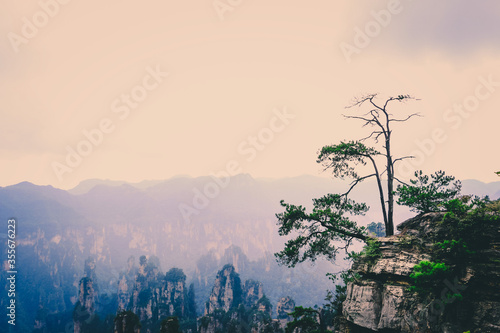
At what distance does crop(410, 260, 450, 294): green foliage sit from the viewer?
26.9ft

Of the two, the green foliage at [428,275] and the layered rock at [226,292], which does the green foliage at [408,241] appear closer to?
the green foliage at [428,275]

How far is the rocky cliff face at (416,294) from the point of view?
25.5 ft

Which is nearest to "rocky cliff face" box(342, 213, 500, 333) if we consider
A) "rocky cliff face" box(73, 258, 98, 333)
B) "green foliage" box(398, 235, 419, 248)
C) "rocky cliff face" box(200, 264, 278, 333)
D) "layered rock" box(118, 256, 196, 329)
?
"green foliage" box(398, 235, 419, 248)

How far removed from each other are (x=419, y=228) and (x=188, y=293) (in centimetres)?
10834

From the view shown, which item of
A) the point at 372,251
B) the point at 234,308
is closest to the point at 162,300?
the point at 234,308

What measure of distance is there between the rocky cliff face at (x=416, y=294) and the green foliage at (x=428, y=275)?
200 mm

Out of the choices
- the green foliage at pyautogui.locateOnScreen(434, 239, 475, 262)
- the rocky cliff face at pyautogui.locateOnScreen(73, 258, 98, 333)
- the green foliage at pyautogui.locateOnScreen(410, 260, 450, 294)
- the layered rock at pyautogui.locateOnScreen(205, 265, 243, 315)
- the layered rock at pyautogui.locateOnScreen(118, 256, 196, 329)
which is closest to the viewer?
the green foliage at pyautogui.locateOnScreen(410, 260, 450, 294)

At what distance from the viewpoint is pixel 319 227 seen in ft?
41.6

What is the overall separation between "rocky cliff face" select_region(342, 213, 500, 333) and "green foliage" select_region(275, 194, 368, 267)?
1.43 m

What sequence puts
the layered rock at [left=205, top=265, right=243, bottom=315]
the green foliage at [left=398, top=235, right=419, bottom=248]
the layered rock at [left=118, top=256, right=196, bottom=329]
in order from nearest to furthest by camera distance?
the green foliage at [left=398, top=235, right=419, bottom=248] < the layered rock at [left=118, top=256, right=196, bottom=329] < the layered rock at [left=205, top=265, right=243, bottom=315]

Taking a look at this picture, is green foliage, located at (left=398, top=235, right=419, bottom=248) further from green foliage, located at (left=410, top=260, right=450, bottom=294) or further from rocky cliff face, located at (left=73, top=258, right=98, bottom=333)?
rocky cliff face, located at (left=73, top=258, right=98, bottom=333)

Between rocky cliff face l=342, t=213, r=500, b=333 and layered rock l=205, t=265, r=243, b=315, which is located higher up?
rocky cliff face l=342, t=213, r=500, b=333

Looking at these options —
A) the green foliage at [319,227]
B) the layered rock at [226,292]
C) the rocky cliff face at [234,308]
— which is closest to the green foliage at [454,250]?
the green foliage at [319,227]

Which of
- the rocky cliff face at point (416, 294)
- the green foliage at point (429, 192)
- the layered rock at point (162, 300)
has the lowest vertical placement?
the layered rock at point (162, 300)
